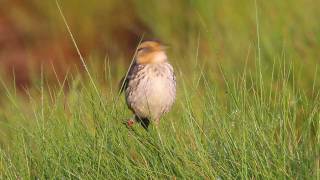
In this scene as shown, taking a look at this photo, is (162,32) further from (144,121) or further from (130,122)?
(130,122)

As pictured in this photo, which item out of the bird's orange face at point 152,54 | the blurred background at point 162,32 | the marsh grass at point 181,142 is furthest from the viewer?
the blurred background at point 162,32

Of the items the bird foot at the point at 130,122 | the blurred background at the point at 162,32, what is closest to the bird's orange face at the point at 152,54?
the blurred background at the point at 162,32

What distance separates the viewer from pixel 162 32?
9.96 metres

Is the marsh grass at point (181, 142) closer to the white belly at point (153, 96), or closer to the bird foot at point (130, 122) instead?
the bird foot at point (130, 122)

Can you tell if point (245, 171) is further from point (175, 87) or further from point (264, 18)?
point (264, 18)

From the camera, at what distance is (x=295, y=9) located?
Answer: 26.5ft

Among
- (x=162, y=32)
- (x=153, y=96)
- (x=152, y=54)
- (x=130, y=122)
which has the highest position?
(x=162, y=32)

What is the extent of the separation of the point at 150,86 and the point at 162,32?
12.5 ft

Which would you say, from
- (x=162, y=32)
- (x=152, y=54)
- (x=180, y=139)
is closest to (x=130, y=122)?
(x=180, y=139)

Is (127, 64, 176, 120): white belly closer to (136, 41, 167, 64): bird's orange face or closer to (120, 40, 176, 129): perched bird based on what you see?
(120, 40, 176, 129): perched bird

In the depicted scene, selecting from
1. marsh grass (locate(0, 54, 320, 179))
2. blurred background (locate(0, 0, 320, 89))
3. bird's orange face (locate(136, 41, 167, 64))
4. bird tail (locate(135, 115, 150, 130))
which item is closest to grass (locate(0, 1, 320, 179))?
marsh grass (locate(0, 54, 320, 179))

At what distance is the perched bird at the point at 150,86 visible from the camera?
19.9ft

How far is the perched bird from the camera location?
19.9 feet

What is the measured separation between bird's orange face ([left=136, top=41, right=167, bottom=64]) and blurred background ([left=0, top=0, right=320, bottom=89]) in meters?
0.31
